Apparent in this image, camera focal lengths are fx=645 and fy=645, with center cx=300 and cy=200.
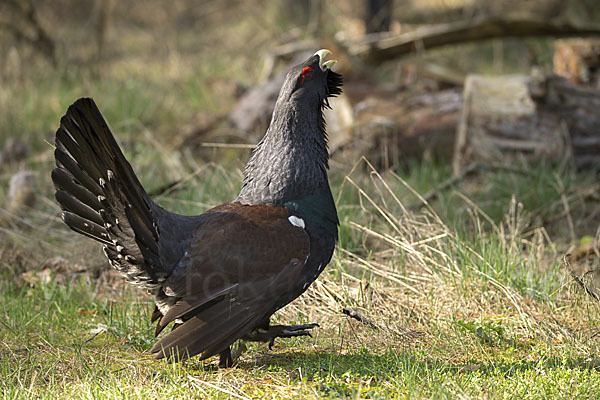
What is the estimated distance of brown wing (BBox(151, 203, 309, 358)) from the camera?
3037 millimetres

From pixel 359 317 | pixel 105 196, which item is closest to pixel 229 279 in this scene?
pixel 105 196

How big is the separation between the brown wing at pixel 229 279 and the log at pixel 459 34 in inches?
229

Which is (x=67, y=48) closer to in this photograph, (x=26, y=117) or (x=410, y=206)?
(x=26, y=117)

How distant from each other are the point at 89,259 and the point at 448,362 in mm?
2876

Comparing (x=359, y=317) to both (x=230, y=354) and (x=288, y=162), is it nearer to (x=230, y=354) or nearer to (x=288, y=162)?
(x=230, y=354)

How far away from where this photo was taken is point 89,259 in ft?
16.2

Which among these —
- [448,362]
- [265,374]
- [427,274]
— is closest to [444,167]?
[427,274]

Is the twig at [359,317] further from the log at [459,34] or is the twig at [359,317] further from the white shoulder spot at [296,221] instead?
the log at [459,34]

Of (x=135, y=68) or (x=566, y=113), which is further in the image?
(x=135, y=68)

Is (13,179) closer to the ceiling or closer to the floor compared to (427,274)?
closer to the ceiling

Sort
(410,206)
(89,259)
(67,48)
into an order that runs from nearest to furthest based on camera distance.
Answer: (89,259) → (410,206) → (67,48)

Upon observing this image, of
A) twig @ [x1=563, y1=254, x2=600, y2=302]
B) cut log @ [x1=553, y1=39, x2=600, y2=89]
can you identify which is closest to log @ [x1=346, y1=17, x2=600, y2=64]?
cut log @ [x1=553, y1=39, x2=600, y2=89]

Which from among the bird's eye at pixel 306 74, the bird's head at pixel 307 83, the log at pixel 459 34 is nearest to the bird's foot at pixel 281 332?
the bird's head at pixel 307 83

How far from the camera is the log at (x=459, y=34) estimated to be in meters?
7.83
